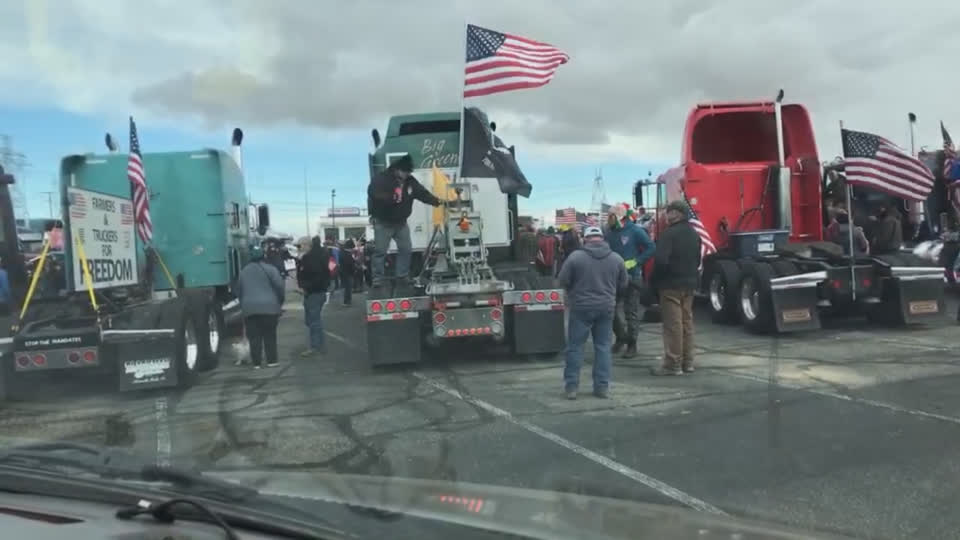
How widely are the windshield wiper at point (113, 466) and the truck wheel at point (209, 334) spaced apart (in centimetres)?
755

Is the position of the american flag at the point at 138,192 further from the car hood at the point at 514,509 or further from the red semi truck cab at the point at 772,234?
the red semi truck cab at the point at 772,234

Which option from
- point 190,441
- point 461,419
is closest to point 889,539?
point 461,419

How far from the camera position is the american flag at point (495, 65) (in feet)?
33.1

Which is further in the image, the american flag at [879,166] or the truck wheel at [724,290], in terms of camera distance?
the truck wheel at [724,290]

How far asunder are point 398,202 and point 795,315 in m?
5.77

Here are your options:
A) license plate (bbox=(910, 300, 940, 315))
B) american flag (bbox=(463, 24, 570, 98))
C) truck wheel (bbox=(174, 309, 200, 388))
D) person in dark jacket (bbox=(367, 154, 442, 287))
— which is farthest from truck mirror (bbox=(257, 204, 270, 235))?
license plate (bbox=(910, 300, 940, 315))

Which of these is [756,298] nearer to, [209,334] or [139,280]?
[209,334]

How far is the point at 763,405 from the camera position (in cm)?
709

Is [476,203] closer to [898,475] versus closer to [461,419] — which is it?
[461,419]

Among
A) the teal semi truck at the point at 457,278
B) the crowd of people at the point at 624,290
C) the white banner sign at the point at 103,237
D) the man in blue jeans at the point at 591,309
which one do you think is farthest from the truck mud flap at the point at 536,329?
the white banner sign at the point at 103,237

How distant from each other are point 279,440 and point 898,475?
4486 millimetres

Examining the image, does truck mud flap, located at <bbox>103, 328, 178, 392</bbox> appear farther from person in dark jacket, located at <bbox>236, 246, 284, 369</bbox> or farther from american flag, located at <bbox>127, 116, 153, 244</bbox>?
american flag, located at <bbox>127, 116, 153, 244</bbox>

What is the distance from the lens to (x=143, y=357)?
8.23m

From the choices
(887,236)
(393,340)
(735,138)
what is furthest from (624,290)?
(735,138)
